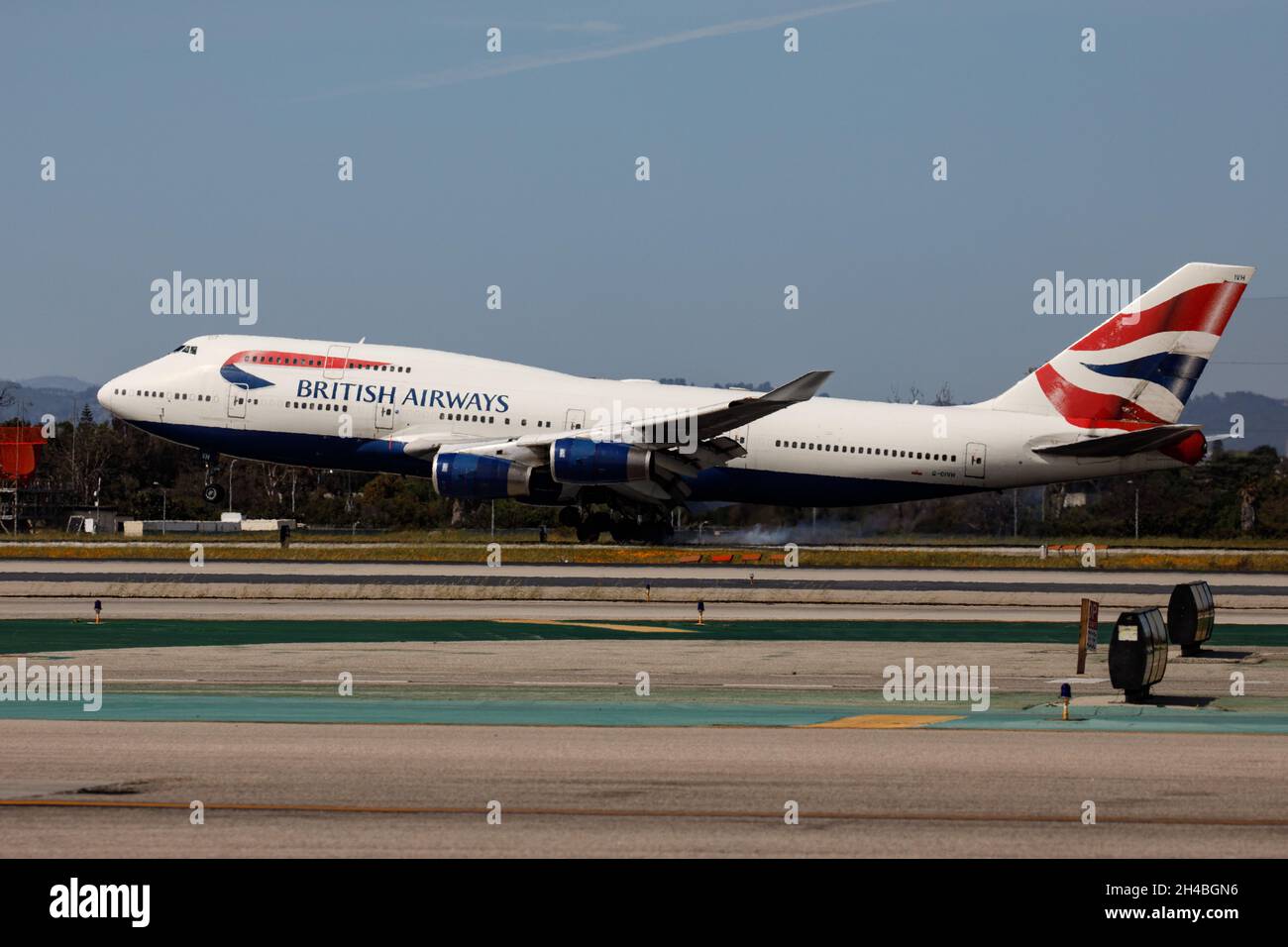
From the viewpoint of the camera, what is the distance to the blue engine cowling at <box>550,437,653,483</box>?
48.3 metres

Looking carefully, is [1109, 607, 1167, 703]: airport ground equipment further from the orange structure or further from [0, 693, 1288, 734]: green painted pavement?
the orange structure

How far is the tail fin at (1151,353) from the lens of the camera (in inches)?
1986

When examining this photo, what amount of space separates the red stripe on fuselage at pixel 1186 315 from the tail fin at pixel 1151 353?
0.03 meters

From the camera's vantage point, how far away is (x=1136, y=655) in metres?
21.2

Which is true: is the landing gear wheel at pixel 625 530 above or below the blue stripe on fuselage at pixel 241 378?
below

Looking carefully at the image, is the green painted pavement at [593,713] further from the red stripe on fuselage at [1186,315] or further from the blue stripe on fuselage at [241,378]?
the red stripe on fuselage at [1186,315]

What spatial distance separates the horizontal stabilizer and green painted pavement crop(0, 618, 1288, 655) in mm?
16113

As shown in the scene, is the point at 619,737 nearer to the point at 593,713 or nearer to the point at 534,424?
the point at 593,713

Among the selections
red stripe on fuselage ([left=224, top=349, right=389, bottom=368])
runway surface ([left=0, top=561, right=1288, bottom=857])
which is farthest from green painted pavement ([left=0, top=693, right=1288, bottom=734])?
red stripe on fuselage ([left=224, top=349, right=389, bottom=368])

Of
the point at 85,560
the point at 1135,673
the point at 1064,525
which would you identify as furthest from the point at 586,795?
the point at 1064,525

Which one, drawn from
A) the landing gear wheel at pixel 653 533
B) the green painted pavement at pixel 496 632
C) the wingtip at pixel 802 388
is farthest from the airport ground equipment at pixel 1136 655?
the landing gear wheel at pixel 653 533

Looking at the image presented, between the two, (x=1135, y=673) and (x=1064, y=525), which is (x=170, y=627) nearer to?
(x=1135, y=673)

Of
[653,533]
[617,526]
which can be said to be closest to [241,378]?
[617,526]

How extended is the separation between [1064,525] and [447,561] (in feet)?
100
